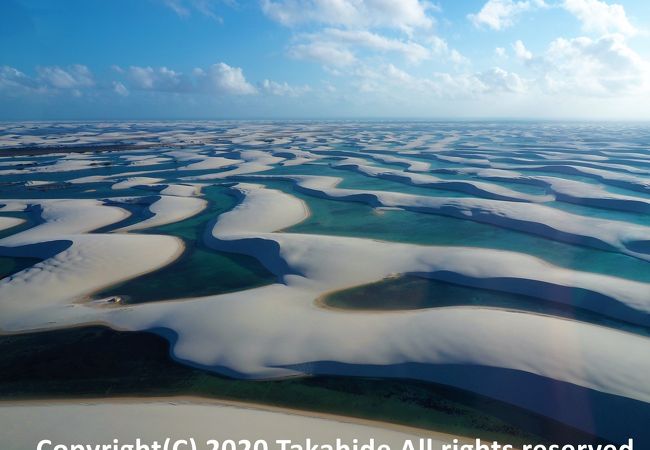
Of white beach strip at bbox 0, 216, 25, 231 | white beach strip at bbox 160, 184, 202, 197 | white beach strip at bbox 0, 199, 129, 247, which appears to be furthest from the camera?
white beach strip at bbox 160, 184, 202, 197

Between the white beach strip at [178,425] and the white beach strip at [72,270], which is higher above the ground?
the white beach strip at [72,270]

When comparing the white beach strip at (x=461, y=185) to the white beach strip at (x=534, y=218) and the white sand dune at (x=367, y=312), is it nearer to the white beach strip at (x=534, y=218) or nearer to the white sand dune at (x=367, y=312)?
the white sand dune at (x=367, y=312)

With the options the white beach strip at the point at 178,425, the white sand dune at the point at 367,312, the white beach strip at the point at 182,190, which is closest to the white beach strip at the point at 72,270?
the white sand dune at the point at 367,312

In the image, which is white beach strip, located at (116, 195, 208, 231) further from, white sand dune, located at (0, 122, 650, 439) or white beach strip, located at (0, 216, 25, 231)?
white beach strip, located at (0, 216, 25, 231)

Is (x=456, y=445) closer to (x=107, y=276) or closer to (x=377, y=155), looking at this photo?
(x=107, y=276)

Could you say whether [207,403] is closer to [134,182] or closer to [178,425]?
[178,425]

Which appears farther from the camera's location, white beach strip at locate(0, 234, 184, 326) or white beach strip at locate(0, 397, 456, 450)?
white beach strip at locate(0, 234, 184, 326)

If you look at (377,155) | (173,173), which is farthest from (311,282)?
(377,155)

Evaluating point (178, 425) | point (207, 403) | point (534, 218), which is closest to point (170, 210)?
point (207, 403)

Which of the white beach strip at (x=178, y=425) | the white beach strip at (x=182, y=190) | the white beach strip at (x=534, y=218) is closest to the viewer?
the white beach strip at (x=178, y=425)

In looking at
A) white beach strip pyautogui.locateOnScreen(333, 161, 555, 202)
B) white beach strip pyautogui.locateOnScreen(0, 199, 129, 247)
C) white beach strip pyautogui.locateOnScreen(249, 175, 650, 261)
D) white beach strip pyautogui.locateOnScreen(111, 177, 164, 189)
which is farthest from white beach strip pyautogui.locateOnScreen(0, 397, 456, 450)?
white beach strip pyautogui.locateOnScreen(111, 177, 164, 189)

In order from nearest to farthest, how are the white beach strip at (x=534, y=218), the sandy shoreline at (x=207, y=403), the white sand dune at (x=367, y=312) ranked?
the sandy shoreline at (x=207, y=403) < the white sand dune at (x=367, y=312) < the white beach strip at (x=534, y=218)

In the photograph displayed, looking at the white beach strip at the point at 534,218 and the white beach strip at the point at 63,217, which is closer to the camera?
the white beach strip at the point at 534,218
